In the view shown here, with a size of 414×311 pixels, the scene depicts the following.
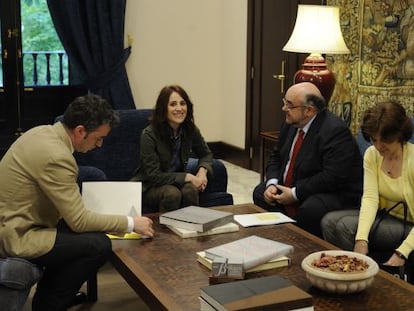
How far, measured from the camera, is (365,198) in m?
3.09

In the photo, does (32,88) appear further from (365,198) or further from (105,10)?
(365,198)

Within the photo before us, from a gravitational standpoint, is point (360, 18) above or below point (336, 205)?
above

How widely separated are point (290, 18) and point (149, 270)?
3.69m

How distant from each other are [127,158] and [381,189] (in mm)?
1629

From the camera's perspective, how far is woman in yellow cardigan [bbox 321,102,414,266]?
2945 millimetres

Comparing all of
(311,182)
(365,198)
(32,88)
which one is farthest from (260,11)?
(365,198)

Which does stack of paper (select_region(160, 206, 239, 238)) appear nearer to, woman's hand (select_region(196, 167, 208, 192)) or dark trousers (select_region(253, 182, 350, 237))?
dark trousers (select_region(253, 182, 350, 237))

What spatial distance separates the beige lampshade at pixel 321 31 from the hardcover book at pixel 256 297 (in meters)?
2.56

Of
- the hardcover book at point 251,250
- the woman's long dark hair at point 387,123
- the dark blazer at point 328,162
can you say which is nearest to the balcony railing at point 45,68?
the dark blazer at point 328,162

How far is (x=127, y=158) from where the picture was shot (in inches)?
159

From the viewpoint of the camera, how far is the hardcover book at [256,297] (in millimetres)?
1947

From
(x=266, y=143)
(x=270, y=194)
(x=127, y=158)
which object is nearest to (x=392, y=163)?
(x=270, y=194)

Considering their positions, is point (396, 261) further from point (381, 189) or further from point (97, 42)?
point (97, 42)

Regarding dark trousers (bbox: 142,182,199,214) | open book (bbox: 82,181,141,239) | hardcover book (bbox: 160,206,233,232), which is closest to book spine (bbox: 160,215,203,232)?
hardcover book (bbox: 160,206,233,232)
